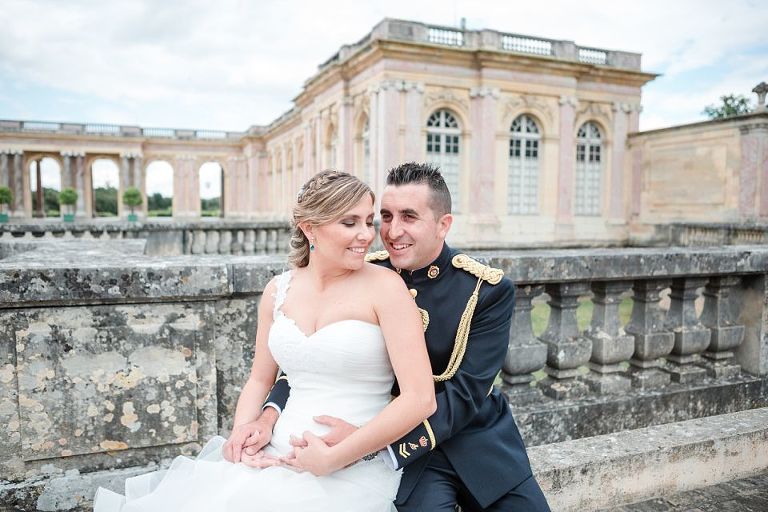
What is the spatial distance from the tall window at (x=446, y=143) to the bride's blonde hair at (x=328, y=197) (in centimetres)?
1857

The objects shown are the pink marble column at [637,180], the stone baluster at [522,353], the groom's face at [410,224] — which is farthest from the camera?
the pink marble column at [637,180]

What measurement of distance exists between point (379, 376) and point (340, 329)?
192 millimetres

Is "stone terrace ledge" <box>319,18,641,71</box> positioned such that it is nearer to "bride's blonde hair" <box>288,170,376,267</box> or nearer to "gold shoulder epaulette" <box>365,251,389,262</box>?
"gold shoulder epaulette" <box>365,251,389,262</box>

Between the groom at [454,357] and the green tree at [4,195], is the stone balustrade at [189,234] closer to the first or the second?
the groom at [454,357]

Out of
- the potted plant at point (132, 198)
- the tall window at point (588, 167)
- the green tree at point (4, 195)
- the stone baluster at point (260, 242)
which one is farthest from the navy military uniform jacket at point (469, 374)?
the potted plant at point (132, 198)

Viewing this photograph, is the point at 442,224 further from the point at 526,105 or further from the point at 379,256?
the point at 526,105

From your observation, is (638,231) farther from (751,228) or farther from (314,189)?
(314,189)

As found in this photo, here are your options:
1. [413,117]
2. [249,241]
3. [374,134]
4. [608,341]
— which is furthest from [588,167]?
[608,341]

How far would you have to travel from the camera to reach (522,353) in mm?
2584

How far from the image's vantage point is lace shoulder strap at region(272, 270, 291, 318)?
A: 1798mm

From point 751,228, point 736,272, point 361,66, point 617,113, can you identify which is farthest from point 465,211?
point 736,272

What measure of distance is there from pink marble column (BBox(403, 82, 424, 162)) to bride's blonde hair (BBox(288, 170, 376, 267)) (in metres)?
17.7

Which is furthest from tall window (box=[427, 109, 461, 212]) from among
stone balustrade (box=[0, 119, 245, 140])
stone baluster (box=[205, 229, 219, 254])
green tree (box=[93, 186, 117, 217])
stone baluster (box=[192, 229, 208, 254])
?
green tree (box=[93, 186, 117, 217])

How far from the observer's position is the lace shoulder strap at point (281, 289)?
5.90 feet
